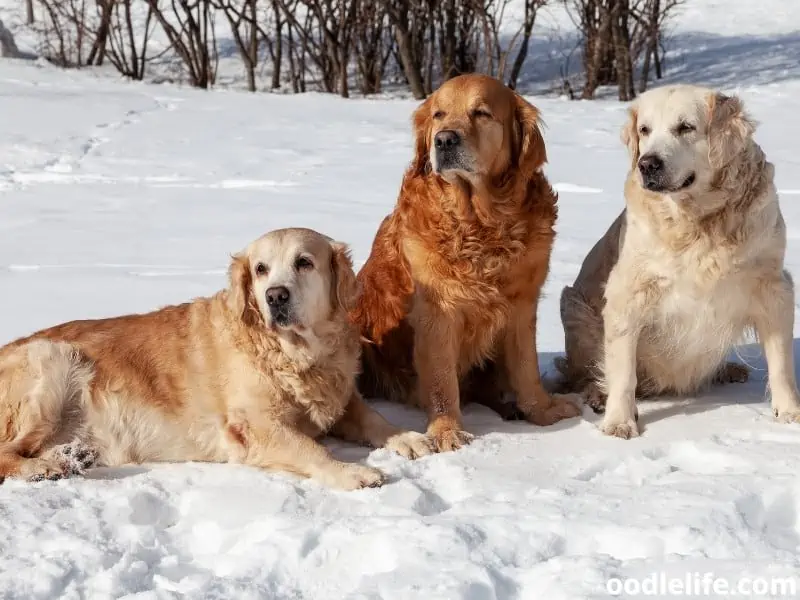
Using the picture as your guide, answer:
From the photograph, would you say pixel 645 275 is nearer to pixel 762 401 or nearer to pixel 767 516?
pixel 762 401

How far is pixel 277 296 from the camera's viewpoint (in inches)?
153

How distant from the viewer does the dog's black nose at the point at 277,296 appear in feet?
12.7

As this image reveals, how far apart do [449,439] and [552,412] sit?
620 mm

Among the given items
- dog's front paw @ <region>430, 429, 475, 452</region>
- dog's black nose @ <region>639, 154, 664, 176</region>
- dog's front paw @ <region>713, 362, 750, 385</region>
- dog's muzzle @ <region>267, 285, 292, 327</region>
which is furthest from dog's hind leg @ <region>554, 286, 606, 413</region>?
dog's muzzle @ <region>267, 285, 292, 327</region>

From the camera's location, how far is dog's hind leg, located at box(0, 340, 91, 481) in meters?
3.94

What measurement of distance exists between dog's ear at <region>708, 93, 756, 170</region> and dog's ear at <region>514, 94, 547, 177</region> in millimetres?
742

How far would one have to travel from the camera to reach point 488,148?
426 cm

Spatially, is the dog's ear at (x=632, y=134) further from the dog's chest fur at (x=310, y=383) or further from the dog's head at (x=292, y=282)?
the dog's chest fur at (x=310, y=383)

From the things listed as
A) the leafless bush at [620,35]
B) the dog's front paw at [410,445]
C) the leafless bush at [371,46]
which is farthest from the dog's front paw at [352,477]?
the leafless bush at [371,46]

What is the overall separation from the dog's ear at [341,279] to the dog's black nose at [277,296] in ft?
0.94

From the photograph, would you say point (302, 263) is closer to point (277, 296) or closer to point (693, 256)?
point (277, 296)

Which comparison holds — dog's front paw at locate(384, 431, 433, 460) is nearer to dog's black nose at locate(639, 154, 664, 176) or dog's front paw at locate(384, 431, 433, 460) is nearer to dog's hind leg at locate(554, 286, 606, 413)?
dog's hind leg at locate(554, 286, 606, 413)

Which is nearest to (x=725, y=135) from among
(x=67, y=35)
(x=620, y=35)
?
(x=620, y=35)

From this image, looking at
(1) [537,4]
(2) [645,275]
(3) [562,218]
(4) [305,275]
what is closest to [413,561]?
(4) [305,275]
